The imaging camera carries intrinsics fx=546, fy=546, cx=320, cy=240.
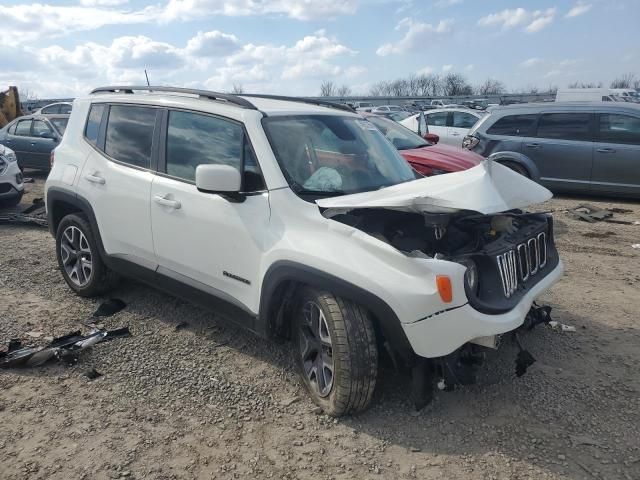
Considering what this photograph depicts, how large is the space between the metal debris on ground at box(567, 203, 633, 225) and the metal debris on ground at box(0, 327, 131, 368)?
276 inches

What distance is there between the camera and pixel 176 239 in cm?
395

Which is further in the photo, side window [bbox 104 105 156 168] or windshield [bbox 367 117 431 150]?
windshield [bbox 367 117 431 150]

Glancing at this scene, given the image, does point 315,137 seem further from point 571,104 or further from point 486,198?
point 571,104

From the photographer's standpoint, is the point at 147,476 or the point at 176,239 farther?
the point at 176,239

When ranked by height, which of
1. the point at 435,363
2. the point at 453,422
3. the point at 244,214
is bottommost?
the point at 453,422

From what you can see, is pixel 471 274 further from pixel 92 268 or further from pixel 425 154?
pixel 425 154

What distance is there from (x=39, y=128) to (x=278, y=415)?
11.9 m

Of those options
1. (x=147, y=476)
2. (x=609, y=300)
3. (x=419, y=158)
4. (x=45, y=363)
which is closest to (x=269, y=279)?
(x=147, y=476)

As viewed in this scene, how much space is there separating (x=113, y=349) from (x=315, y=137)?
2188mm

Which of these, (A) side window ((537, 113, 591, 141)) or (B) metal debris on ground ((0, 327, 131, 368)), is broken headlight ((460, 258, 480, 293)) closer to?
(B) metal debris on ground ((0, 327, 131, 368))

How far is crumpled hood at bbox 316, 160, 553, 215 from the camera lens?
3.00 m

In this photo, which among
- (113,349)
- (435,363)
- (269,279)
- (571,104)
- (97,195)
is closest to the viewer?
(435,363)

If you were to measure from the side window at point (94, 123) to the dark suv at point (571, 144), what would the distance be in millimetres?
6971

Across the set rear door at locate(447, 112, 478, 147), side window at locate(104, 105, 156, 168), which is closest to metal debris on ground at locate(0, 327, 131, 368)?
side window at locate(104, 105, 156, 168)
